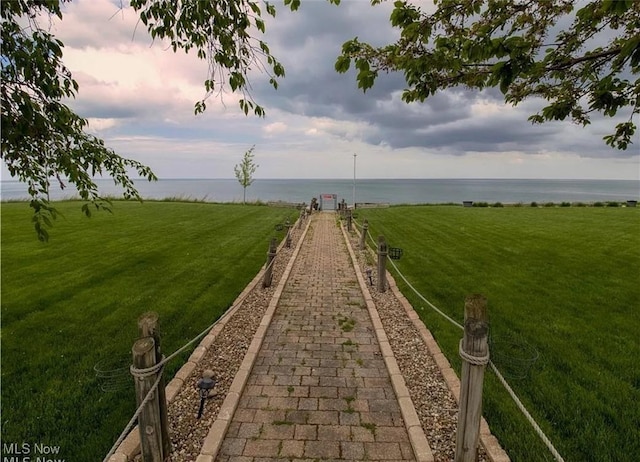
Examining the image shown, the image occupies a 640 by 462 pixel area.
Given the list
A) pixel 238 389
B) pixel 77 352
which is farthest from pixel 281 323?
pixel 77 352

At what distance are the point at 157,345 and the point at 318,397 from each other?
2262 millimetres

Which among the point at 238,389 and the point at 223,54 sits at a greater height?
the point at 223,54

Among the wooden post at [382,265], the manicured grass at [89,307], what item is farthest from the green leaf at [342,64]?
the wooden post at [382,265]

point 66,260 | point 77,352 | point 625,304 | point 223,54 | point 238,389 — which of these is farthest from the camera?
point 66,260

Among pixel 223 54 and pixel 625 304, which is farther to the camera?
pixel 625 304

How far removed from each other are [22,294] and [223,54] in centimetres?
787

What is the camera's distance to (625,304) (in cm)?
734

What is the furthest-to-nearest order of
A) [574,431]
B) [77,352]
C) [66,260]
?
[66,260], [77,352], [574,431]

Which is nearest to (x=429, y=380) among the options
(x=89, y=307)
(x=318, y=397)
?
(x=318, y=397)

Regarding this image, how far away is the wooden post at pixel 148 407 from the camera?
2.80m

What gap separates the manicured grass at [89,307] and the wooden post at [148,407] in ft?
2.34

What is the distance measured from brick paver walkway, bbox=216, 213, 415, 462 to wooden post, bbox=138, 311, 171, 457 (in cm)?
55

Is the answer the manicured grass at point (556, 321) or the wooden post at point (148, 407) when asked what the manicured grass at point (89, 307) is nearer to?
the wooden post at point (148, 407)

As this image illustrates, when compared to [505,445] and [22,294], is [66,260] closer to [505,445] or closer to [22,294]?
[22,294]
